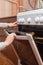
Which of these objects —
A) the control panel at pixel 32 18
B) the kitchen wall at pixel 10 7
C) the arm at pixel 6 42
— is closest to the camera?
the arm at pixel 6 42

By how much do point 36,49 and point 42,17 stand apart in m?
0.22

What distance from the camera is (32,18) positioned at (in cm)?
116

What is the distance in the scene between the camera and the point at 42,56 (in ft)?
3.67

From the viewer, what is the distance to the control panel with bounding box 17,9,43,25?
3.53 ft

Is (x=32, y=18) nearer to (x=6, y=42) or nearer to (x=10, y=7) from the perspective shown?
(x=6, y=42)

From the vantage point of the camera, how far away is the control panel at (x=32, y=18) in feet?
3.53

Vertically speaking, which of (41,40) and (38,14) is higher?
(38,14)

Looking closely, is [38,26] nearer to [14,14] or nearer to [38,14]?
[38,14]

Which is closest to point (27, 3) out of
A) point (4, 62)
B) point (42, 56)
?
point (4, 62)

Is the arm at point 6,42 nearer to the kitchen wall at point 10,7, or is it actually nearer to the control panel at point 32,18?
the control panel at point 32,18

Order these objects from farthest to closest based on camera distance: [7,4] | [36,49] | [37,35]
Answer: [7,4]
[37,35]
[36,49]

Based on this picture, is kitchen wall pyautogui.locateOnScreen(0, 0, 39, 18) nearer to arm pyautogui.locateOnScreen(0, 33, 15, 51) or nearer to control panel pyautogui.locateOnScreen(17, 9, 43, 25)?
control panel pyautogui.locateOnScreen(17, 9, 43, 25)

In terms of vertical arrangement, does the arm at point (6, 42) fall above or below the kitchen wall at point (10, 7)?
below

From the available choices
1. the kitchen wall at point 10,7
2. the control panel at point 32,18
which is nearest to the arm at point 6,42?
the control panel at point 32,18
